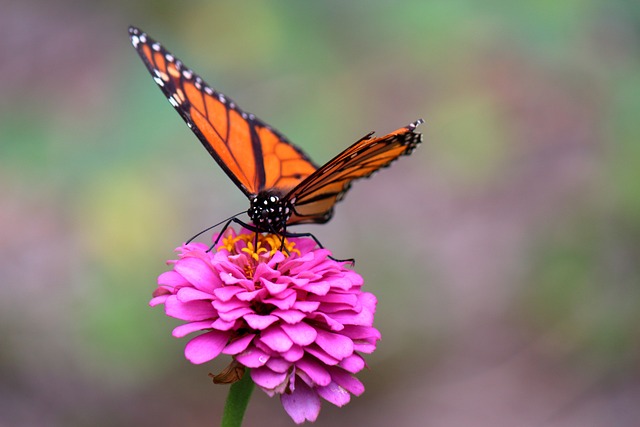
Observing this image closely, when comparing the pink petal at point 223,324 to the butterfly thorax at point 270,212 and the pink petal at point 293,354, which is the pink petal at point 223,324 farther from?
the butterfly thorax at point 270,212

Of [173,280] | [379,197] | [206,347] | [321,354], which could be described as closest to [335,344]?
[321,354]

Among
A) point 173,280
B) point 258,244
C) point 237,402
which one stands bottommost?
point 237,402

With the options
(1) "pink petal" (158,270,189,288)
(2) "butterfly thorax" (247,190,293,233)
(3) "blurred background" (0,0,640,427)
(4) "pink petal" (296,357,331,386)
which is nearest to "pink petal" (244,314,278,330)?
(4) "pink petal" (296,357,331,386)

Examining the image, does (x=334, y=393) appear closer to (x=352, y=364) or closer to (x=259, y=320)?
(x=352, y=364)

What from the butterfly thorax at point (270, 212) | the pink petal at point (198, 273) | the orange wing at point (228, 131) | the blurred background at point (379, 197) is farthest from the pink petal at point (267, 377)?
the blurred background at point (379, 197)

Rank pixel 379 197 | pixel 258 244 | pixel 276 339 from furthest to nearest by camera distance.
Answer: pixel 379 197 → pixel 258 244 → pixel 276 339

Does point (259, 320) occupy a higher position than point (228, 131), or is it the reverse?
point (228, 131)

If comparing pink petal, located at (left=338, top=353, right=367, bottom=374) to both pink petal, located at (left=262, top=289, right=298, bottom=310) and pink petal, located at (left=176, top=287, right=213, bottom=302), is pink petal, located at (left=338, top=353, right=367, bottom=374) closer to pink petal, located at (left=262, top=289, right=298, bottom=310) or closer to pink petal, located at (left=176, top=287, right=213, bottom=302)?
pink petal, located at (left=262, top=289, right=298, bottom=310)
